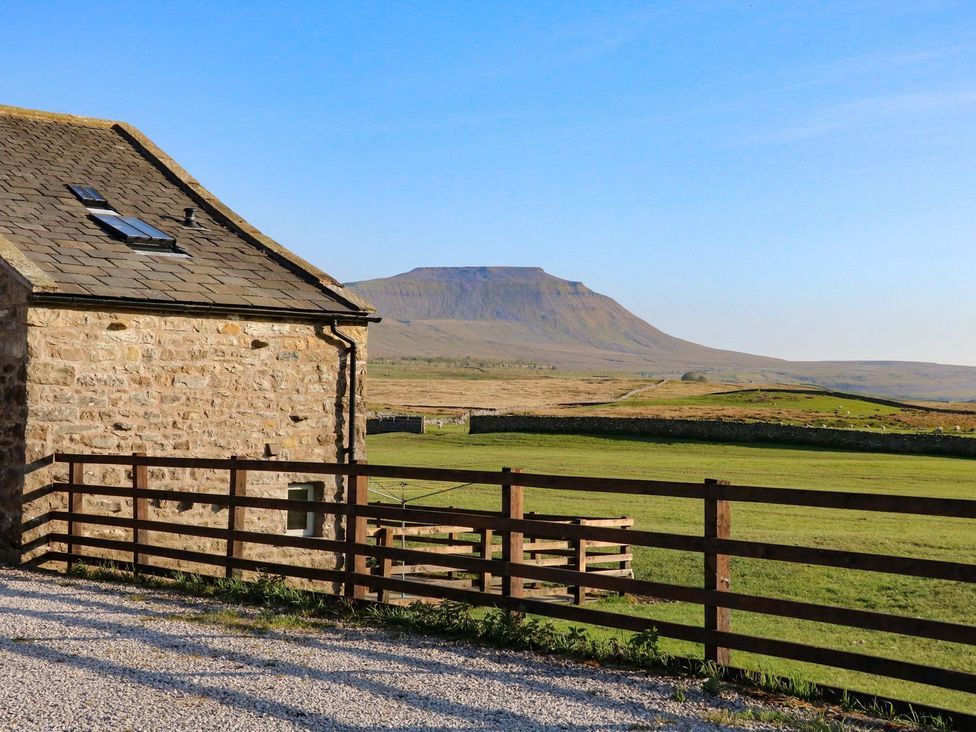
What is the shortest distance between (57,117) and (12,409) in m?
10.8

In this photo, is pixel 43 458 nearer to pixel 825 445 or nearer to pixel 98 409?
pixel 98 409

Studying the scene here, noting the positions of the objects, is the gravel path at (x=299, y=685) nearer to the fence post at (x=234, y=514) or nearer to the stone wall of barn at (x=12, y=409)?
the fence post at (x=234, y=514)

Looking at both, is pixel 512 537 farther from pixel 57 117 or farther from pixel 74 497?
pixel 57 117

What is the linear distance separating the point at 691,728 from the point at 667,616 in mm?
9750

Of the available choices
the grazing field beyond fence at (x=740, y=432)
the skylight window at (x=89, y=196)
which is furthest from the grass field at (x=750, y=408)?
the skylight window at (x=89, y=196)

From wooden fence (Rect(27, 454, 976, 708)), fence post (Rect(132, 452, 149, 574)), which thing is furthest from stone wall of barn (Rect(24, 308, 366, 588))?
wooden fence (Rect(27, 454, 976, 708))

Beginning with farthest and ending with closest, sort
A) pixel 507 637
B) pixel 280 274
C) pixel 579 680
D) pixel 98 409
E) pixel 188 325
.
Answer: pixel 280 274 → pixel 188 325 → pixel 98 409 → pixel 507 637 → pixel 579 680

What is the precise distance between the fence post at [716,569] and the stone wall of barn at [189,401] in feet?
33.6

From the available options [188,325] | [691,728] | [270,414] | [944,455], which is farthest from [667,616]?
[944,455]

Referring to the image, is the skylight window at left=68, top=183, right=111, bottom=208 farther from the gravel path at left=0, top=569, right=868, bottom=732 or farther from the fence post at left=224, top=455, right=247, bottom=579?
the gravel path at left=0, top=569, right=868, bottom=732

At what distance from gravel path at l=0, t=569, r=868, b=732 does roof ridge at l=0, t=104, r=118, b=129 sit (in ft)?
53.2

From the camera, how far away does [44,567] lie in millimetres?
A: 14742

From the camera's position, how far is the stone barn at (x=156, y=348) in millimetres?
15336

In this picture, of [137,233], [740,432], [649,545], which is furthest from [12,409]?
[740,432]
